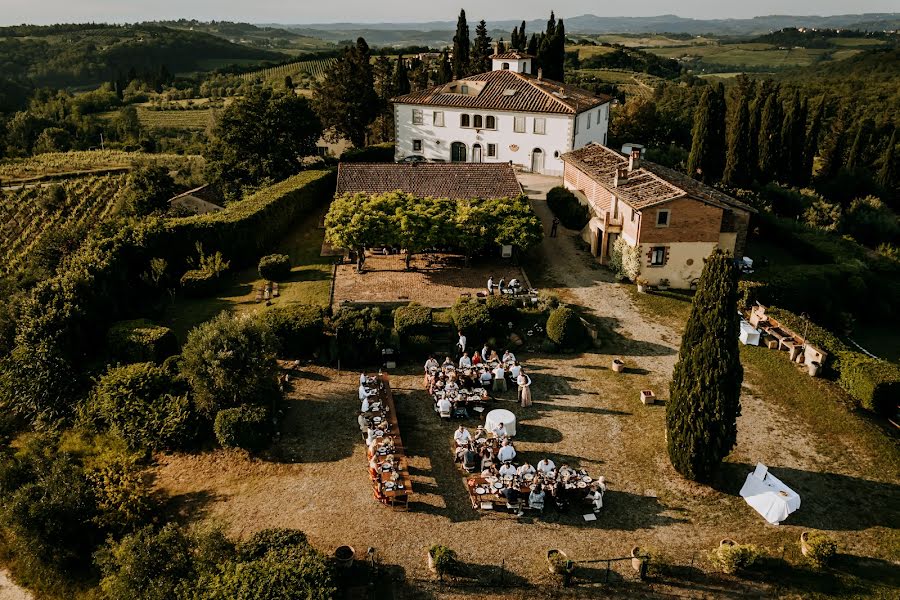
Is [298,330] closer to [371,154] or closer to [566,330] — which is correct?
[566,330]

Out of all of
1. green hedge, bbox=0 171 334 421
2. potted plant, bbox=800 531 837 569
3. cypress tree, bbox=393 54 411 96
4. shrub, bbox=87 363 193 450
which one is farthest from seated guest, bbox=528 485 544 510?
cypress tree, bbox=393 54 411 96

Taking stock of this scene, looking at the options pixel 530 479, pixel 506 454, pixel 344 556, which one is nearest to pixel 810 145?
pixel 506 454

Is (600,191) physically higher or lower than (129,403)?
higher

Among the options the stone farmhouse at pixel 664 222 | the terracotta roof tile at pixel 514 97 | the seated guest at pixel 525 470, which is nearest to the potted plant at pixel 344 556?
the seated guest at pixel 525 470

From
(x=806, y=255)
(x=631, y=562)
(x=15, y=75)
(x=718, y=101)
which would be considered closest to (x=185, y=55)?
(x=15, y=75)

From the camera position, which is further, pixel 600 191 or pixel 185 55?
pixel 185 55

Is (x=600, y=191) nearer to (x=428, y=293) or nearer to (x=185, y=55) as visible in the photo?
(x=428, y=293)

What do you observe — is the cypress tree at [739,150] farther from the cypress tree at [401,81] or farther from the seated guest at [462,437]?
the seated guest at [462,437]

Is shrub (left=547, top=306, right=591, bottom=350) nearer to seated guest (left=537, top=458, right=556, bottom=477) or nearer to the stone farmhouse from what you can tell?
the stone farmhouse
